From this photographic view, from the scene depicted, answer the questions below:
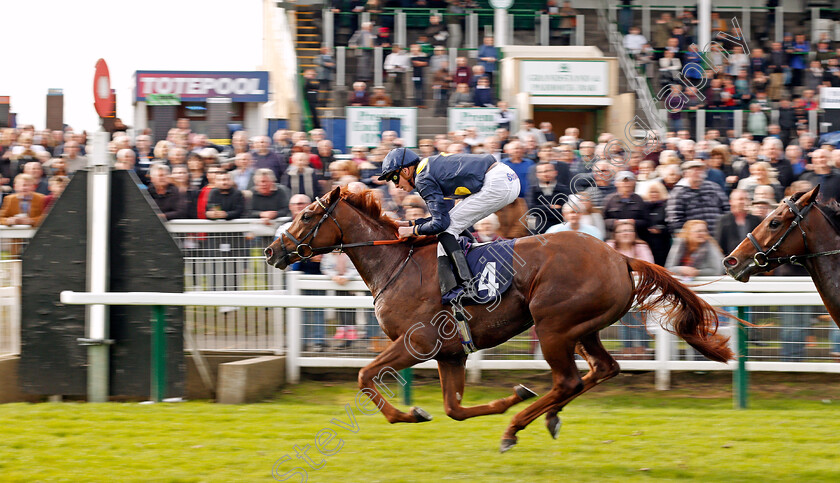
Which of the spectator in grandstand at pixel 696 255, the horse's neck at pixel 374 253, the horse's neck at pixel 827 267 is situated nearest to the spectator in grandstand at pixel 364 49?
the spectator in grandstand at pixel 696 255

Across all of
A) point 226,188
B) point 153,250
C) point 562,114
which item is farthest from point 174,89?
point 153,250

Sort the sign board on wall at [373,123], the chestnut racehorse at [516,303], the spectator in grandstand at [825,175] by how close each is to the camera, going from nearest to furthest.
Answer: the chestnut racehorse at [516,303]
the spectator in grandstand at [825,175]
the sign board on wall at [373,123]

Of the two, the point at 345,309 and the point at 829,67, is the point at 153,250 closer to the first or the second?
the point at 345,309

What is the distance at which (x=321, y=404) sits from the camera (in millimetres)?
6766

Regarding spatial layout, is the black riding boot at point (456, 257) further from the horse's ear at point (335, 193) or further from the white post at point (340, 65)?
the white post at point (340, 65)

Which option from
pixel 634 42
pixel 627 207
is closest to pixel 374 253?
pixel 627 207

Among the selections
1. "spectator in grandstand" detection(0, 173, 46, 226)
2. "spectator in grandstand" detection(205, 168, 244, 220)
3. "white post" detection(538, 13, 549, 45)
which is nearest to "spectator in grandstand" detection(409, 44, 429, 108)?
Answer: "white post" detection(538, 13, 549, 45)

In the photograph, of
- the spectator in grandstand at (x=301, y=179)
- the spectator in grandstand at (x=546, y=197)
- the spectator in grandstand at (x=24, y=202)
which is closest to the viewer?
the spectator in grandstand at (x=546, y=197)

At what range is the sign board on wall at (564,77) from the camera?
1385 cm

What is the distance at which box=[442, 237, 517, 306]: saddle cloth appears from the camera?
5.14 meters

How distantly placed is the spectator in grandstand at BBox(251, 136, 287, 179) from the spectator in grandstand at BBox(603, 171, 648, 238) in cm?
329

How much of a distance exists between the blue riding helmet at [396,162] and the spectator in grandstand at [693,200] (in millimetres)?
3039

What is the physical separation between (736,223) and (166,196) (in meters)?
4.70

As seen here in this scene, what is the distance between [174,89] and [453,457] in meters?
11.9
